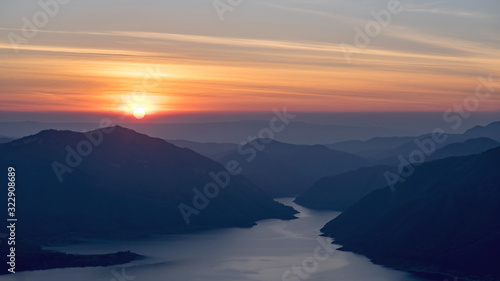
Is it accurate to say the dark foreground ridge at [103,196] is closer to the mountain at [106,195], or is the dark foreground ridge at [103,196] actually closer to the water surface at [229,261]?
the mountain at [106,195]

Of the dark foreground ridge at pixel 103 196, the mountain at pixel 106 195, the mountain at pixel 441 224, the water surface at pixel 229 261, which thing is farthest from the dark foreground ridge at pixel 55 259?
the mountain at pixel 441 224

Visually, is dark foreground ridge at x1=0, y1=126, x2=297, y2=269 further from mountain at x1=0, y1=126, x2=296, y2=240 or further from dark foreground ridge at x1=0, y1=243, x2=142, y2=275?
dark foreground ridge at x1=0, y1=243, x2=142, y2=275

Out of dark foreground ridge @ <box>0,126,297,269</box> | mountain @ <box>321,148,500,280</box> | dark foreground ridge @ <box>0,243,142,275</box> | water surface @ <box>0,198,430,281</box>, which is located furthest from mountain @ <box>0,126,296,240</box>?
mountain @ <box>321,148,500,280</box>

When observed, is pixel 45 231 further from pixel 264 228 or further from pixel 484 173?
pixel 484 173

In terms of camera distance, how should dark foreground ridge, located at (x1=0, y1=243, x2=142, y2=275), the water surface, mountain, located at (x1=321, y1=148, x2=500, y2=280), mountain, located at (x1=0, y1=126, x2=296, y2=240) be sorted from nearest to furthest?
the water surface, dark foreground ridge, located at (x1=0, y1=243, x2=142, y2=275), mountain, located at (x1=321, y1=148, x2=500, y2=280), mountain, located at (x1=0, y1=126, x2=296, y2=240)

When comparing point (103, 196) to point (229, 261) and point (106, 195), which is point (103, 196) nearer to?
point (106, 195)

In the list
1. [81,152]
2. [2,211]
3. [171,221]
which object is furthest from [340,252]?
[81,152]
